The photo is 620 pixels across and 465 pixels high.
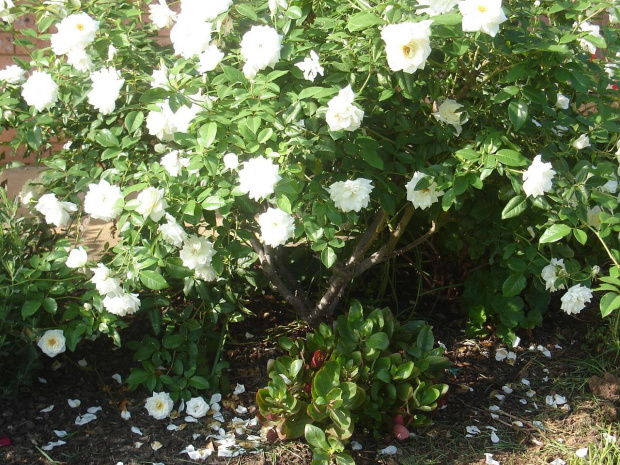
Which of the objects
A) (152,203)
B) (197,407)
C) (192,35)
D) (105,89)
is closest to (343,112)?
(192,35)

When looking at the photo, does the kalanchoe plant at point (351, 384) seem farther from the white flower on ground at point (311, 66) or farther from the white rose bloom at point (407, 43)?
the white rose bloom at point (407, 43)

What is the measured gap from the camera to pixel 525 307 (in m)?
3.30

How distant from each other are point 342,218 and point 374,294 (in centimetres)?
118

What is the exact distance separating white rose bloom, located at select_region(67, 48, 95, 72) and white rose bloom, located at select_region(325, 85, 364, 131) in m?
0.86

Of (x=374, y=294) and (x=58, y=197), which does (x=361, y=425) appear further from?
(x=58, y=197)

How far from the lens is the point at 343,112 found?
2.05 metres

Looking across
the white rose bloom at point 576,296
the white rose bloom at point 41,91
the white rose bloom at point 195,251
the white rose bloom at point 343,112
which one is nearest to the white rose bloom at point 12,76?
the white rose bloom at point 41,91

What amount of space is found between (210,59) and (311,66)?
31cm

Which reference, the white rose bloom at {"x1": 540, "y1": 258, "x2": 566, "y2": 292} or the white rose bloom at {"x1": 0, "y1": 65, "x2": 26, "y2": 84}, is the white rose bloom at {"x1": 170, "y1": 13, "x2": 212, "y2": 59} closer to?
the white rose bloom at {"x1": 0, "y1": 65, "x2": 26, "y2": 84}

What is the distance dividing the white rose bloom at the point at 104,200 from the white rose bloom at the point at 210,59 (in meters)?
0.46

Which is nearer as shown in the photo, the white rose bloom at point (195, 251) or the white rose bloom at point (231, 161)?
the white rose bloom at point (231, 161)

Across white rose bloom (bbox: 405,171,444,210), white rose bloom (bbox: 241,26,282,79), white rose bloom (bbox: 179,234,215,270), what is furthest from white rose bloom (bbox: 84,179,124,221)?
white rose bloom (bbox: 405,171,444,210)

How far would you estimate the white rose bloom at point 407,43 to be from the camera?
189 centimetres

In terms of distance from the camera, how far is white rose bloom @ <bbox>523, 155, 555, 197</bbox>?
211cm
